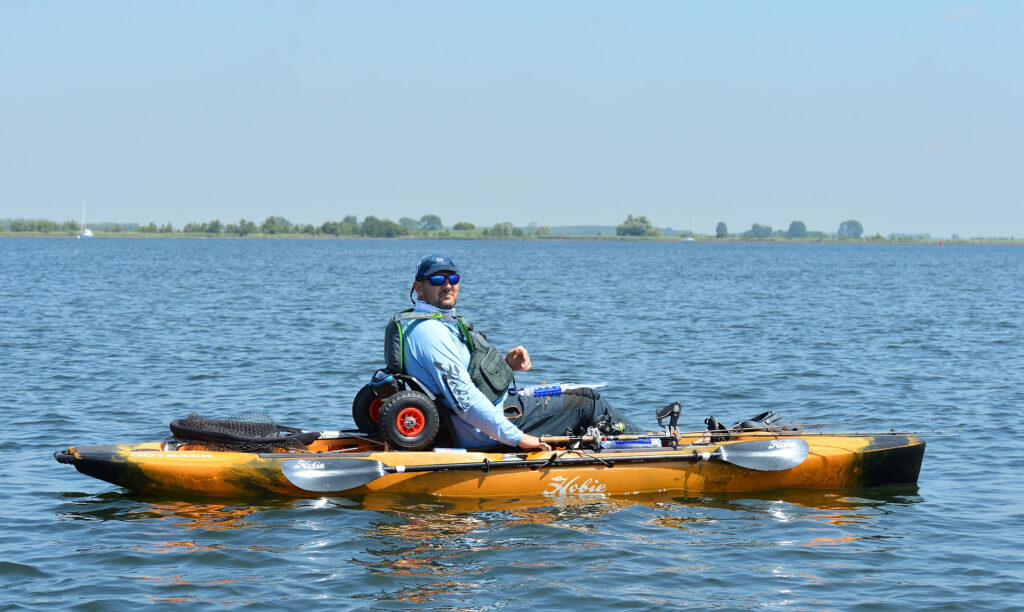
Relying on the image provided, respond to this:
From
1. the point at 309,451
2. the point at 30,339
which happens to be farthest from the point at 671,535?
the point at 30,339

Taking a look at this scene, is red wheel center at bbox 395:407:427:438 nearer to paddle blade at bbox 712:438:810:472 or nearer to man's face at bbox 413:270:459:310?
man's face at bbox 413:270:459:310

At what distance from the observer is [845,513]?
9.03 m

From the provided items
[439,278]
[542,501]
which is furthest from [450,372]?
[542,501]

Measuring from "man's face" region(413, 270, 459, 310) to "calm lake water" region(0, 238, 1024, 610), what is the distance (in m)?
1.69

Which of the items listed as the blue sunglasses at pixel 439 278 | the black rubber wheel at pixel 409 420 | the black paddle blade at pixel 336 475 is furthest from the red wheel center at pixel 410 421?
the blue sunglasses at pixel 439 278

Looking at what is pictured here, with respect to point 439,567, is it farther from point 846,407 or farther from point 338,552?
point 846,407

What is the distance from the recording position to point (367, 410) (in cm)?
934

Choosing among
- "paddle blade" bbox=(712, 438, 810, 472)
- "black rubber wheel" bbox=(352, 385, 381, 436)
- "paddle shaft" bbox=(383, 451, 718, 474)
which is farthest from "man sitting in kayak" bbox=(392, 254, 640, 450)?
"paddle blade" bbox=(712, 438, 810, 472)

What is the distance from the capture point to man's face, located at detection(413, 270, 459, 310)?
338 inches

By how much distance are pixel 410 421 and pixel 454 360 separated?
0.69 meters

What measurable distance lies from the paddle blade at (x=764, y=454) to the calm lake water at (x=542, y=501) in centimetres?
32

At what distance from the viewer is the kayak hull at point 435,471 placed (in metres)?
8.85

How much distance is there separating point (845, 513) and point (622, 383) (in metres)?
7.56

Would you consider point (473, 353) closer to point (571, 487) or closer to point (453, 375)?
point (453, 375)
